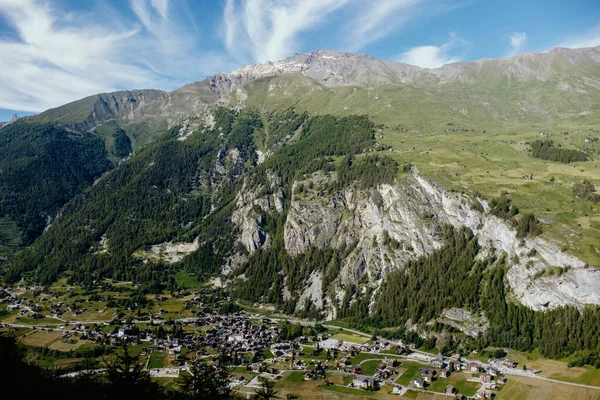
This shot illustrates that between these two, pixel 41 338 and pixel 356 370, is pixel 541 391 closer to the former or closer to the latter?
Answer: pixel 356 370

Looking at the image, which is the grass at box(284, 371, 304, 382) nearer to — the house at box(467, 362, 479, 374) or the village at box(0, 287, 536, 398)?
the village at box(0, 287, 536, 398)

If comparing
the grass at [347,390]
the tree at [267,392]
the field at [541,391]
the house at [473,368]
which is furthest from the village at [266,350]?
the tree at [267,392]

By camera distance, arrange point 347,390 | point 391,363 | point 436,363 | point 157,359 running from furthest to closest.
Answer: point 157,359
point 391,363
point 436,363
point 347,390

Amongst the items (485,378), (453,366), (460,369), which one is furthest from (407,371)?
(485,378)

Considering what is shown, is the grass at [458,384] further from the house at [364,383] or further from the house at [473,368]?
the house at [364,383]

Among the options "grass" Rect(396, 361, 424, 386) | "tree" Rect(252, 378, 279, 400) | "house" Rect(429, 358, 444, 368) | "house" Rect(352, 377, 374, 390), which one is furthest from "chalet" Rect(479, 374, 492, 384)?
"tree" Rect(252, 378, 279, 400)

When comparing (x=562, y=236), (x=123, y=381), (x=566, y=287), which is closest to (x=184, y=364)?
(x=123, y=381)

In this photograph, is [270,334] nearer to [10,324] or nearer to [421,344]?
[421,344]
